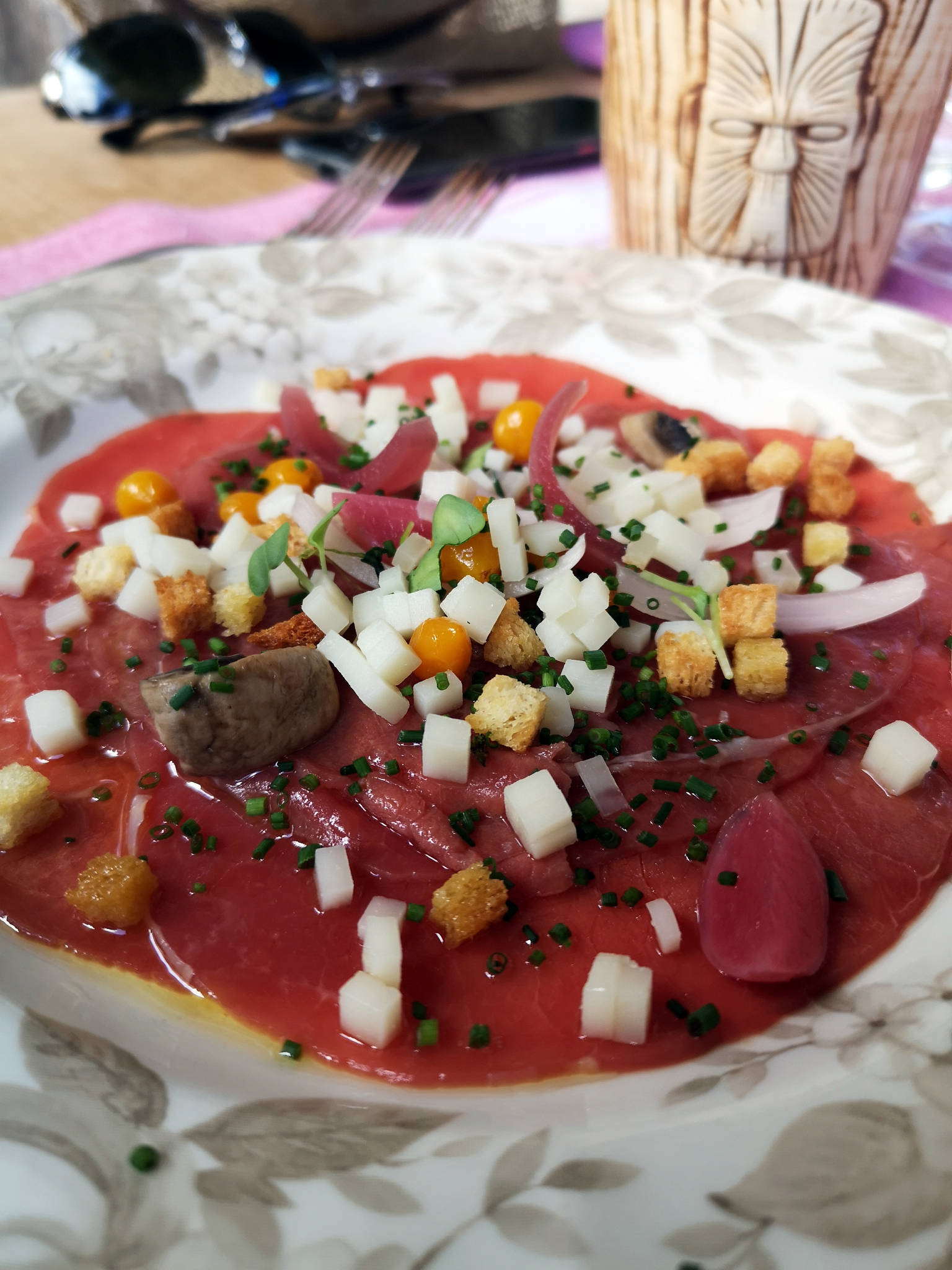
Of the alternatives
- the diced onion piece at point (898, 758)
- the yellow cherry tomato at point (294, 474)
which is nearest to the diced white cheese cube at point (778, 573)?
the diced onion piece at point (898, 758)

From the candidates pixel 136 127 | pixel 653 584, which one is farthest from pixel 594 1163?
pixel 136 127

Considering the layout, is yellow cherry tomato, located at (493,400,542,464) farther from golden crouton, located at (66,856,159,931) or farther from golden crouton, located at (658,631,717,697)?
golden crouton, located at (66,856,159,931)

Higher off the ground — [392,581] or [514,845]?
[392,581]

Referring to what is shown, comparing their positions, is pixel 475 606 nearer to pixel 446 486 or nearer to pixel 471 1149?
pixel 446 486

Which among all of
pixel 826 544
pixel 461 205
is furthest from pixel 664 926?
pixel 461 205

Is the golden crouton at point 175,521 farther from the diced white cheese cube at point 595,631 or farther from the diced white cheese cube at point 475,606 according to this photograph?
the diced white cheese cube at point 595,631
